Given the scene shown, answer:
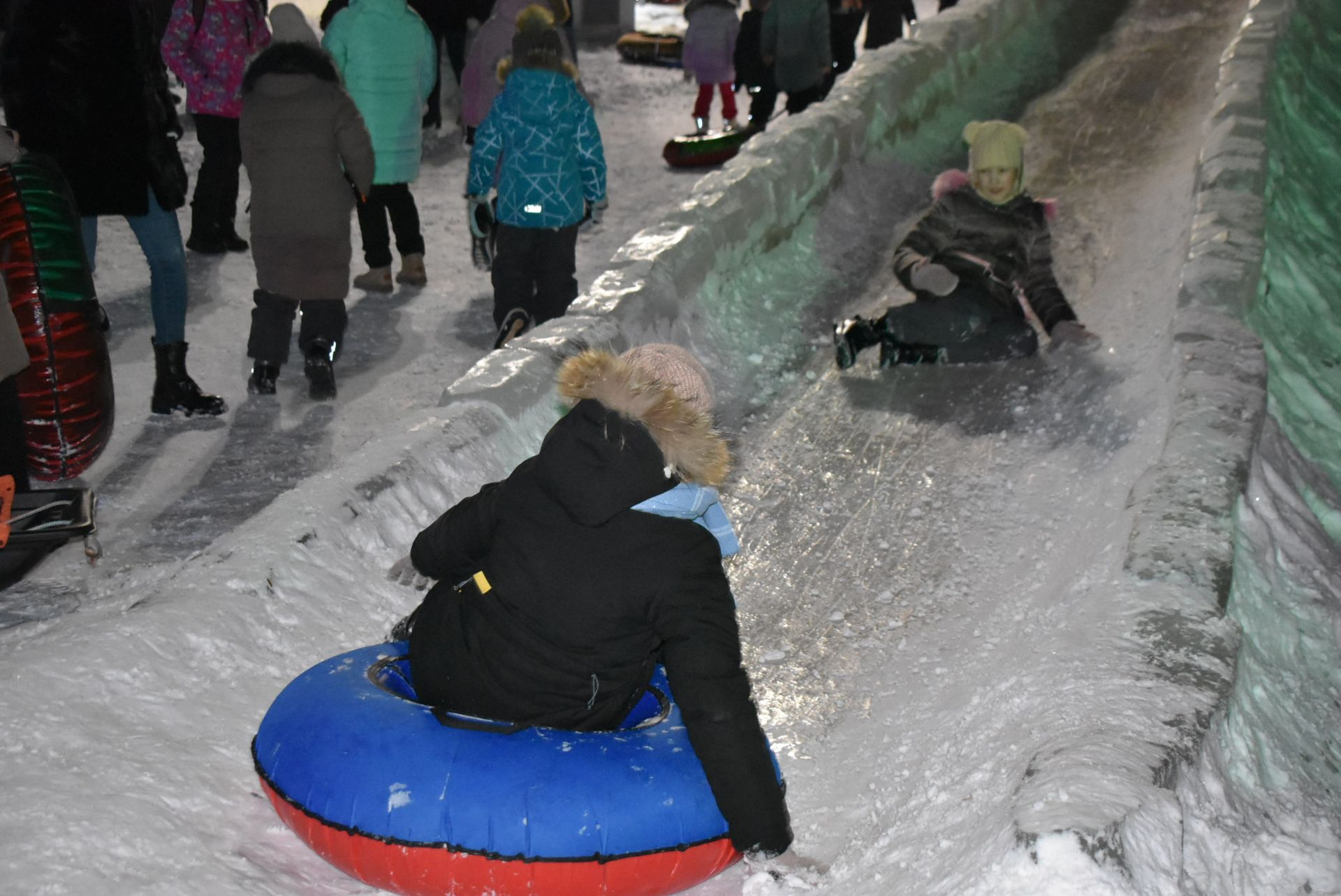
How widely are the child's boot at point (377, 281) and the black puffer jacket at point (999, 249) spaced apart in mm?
2591

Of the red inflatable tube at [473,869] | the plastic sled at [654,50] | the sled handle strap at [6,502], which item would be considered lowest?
the plastic sled at [654,50]

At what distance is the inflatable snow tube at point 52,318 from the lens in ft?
13.3

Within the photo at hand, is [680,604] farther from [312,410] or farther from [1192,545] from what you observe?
[312,410]

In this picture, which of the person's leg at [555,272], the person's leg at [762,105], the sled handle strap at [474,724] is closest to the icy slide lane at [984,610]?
the sled handle strap at [474,724]

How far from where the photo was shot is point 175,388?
198 inches

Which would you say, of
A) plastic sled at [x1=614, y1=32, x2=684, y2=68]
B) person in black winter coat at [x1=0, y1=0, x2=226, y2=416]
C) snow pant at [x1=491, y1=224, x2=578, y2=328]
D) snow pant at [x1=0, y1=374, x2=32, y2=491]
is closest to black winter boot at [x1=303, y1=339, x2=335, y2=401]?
person in black winter coat at [x1=0, y1=0, x2=226, y2=416]

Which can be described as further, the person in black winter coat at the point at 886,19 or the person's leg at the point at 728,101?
the person in black winter coat at the point at 886,19

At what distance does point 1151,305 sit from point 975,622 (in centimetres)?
234

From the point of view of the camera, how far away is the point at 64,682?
2779mm

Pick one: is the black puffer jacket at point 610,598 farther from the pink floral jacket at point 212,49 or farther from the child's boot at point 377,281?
the pink floral jacket at point 212,49

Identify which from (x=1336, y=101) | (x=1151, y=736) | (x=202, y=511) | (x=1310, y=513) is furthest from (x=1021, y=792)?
(x=1336, y=101)

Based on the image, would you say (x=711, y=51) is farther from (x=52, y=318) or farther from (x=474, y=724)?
(x=474, y=724)

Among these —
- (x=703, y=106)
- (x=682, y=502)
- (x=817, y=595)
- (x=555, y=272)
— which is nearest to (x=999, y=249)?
(x=555, y=272)

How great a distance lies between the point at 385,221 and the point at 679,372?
4.41m
